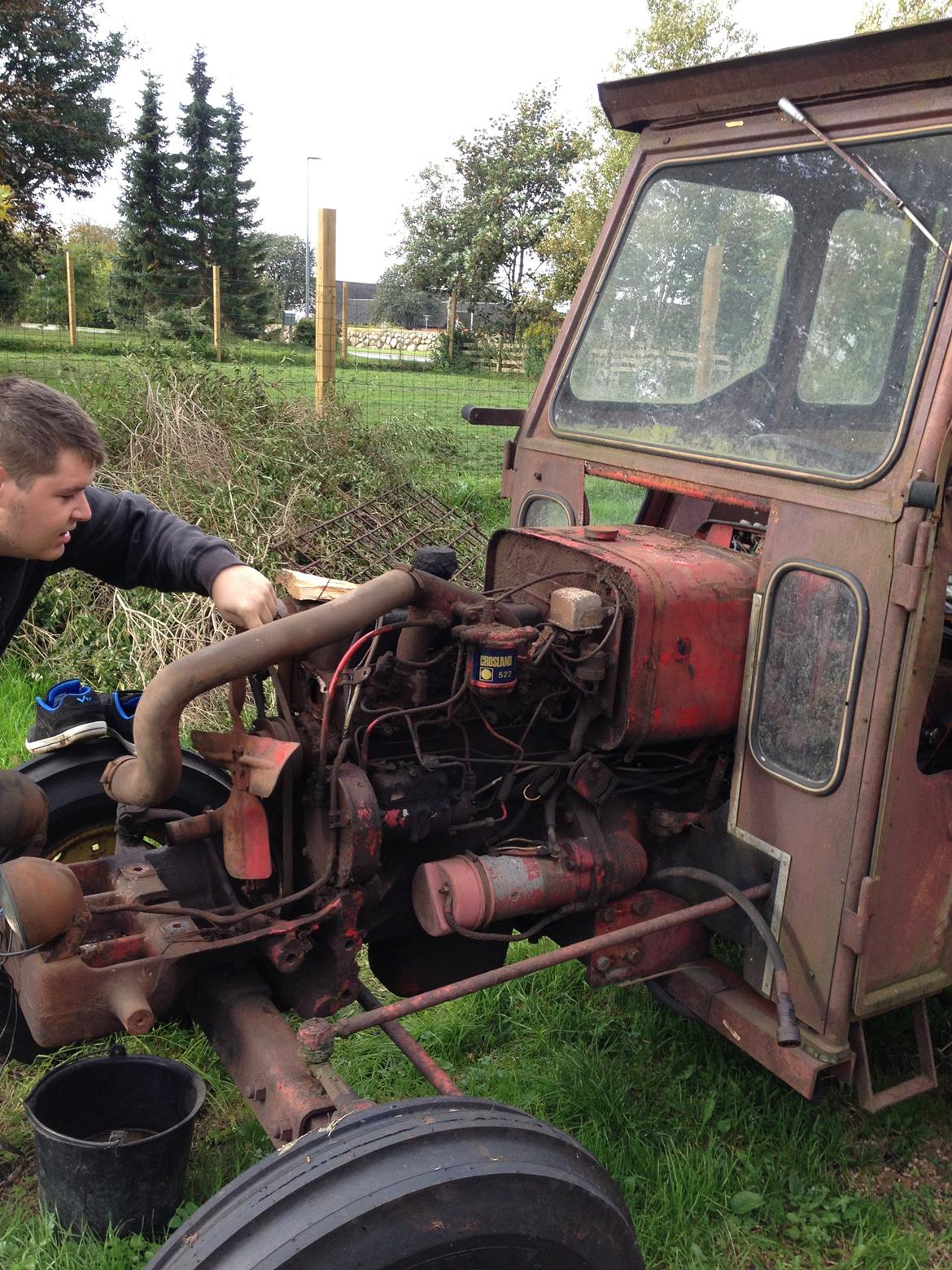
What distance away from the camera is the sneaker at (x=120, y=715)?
302cm

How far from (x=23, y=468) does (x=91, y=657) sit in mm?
3508

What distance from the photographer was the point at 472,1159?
5.82ft

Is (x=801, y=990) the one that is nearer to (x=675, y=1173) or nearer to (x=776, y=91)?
(x=675, y=1173)

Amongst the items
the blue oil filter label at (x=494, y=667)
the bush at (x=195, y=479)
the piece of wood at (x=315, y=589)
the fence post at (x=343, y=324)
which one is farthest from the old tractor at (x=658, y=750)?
the fence post at (x=343, y=324)

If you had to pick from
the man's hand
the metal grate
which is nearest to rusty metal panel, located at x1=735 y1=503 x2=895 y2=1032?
the man's hand

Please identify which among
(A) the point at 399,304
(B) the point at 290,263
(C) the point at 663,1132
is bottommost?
(C) the point at 663,1132

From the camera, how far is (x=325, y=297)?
7.38m

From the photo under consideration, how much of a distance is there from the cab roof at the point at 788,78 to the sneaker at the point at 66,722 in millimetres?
2170

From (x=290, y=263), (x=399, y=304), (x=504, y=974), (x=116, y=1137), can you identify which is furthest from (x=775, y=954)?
→ (x=290, y=263)

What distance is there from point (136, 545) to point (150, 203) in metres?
29.6

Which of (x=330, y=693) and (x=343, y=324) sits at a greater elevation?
(x=343, y=324)

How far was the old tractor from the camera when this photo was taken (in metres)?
2.13

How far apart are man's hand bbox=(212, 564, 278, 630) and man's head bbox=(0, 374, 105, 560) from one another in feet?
1.20

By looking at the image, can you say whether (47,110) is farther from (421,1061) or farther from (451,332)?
(421,1061)
